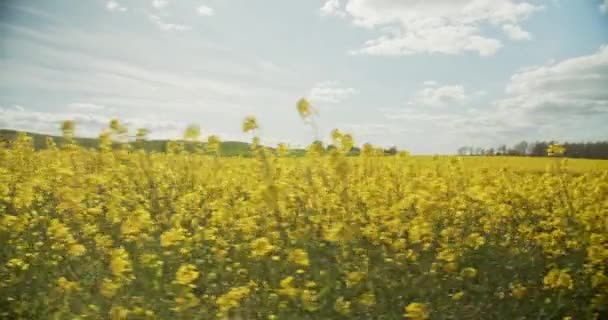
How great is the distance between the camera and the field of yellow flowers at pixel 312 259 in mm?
3457

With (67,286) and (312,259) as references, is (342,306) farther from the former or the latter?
(67,286)

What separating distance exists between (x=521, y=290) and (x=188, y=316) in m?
2.48

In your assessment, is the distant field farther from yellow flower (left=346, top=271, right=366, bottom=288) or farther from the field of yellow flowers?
yellow flower (left=346, top=271, right=366, bottom=288)

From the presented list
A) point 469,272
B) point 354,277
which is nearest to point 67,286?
point 354,277

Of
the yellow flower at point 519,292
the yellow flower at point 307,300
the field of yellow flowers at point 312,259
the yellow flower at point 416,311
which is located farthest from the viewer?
the yellow flower at point 519,292

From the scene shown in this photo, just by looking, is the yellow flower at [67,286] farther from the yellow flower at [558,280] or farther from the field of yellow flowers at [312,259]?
the yellow flower at [558,280]

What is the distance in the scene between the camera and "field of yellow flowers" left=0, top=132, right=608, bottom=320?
3.46 meters

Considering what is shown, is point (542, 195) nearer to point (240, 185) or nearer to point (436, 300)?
point (436, 300)

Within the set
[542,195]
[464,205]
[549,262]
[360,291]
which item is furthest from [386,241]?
[542,195]

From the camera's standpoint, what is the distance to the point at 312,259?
4301 mm

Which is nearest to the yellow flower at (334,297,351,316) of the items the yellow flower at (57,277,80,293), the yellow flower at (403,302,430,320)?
the yellow flower at (403,302,430,320)

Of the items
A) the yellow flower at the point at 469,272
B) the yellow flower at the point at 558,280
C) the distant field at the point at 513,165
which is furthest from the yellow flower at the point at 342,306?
the distant field at the point at 513,165

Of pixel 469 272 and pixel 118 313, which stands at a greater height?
pixel 469 272

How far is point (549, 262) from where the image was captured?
14.9 feet
